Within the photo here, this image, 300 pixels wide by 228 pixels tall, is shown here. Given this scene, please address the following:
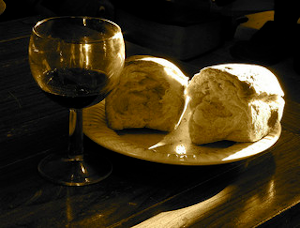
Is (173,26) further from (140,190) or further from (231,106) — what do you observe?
(140,190)

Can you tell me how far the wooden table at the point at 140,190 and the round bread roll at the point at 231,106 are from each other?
52mm

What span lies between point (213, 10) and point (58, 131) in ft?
7.31

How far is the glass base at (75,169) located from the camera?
65 centimetres

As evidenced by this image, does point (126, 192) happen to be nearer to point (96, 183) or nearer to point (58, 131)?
point (96, 183)

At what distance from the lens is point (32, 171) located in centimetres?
67

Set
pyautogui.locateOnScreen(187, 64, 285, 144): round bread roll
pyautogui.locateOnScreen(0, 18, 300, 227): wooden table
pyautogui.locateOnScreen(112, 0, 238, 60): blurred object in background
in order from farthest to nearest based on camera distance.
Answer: pyautogui.locateOnScreen(112, 0, 238, 60): blurred object in background < pyautogui.locateOnScreen(187, 64, 285, 144): round bread roll < pyautogui.locateOnScreen(0, 18, 300, 227): wooden table

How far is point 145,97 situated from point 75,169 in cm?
16

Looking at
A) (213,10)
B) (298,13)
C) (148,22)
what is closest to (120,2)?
(148,22)

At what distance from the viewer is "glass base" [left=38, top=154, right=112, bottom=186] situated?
25.5 inches

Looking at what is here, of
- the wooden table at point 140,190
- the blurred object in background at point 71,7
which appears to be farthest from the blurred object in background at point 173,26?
the wooden table at point 140,190

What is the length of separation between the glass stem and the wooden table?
57mm

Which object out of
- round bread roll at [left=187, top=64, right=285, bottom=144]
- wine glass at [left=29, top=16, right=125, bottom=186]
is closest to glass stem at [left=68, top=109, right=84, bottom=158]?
wine glass at [left=29, top=16, right=125, bottom=186]

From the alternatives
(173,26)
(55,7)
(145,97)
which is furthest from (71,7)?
(145,97)

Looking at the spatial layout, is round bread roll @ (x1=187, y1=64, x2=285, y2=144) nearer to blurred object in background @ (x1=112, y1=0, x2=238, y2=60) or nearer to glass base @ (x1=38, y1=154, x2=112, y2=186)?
glass base @ (x1=38, y1=154, x2=112, y2=186)
